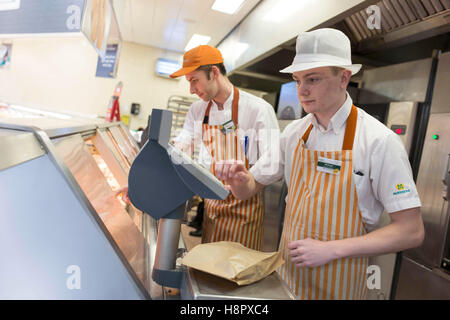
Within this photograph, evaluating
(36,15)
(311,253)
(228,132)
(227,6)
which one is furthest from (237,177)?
(227,6)

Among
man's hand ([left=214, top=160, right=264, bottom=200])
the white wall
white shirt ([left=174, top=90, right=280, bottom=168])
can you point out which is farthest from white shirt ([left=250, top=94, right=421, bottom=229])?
the white wall

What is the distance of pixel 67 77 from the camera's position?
8602 millimetres

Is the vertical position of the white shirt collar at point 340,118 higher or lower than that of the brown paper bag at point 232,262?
higher

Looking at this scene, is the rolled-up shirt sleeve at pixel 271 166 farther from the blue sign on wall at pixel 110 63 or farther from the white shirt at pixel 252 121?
the blue sign on wall at pixel 110 63

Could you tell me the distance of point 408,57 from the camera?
2988 millimetres

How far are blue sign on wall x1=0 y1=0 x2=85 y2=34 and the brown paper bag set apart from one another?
1.76 metres

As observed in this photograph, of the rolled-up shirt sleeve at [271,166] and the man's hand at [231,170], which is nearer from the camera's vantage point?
the man's hand at [231,170]

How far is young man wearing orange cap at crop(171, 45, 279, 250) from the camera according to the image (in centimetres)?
181

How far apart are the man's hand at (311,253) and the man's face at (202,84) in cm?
115

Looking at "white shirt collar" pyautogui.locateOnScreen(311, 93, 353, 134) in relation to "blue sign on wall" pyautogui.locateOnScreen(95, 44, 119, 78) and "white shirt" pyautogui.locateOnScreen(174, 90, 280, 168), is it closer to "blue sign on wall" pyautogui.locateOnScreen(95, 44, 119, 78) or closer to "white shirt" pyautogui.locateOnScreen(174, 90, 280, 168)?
"white shirt" pyautogui.locateOnScreen(174, 90, 280, 168)

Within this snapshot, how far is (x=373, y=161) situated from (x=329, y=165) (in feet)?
0.50

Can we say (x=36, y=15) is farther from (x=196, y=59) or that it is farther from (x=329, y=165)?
(x=329, y=165)

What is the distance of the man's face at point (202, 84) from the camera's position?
6.11 feet

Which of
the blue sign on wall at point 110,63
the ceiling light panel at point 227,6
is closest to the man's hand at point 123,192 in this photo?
the ceiling light panel at point 227,6
